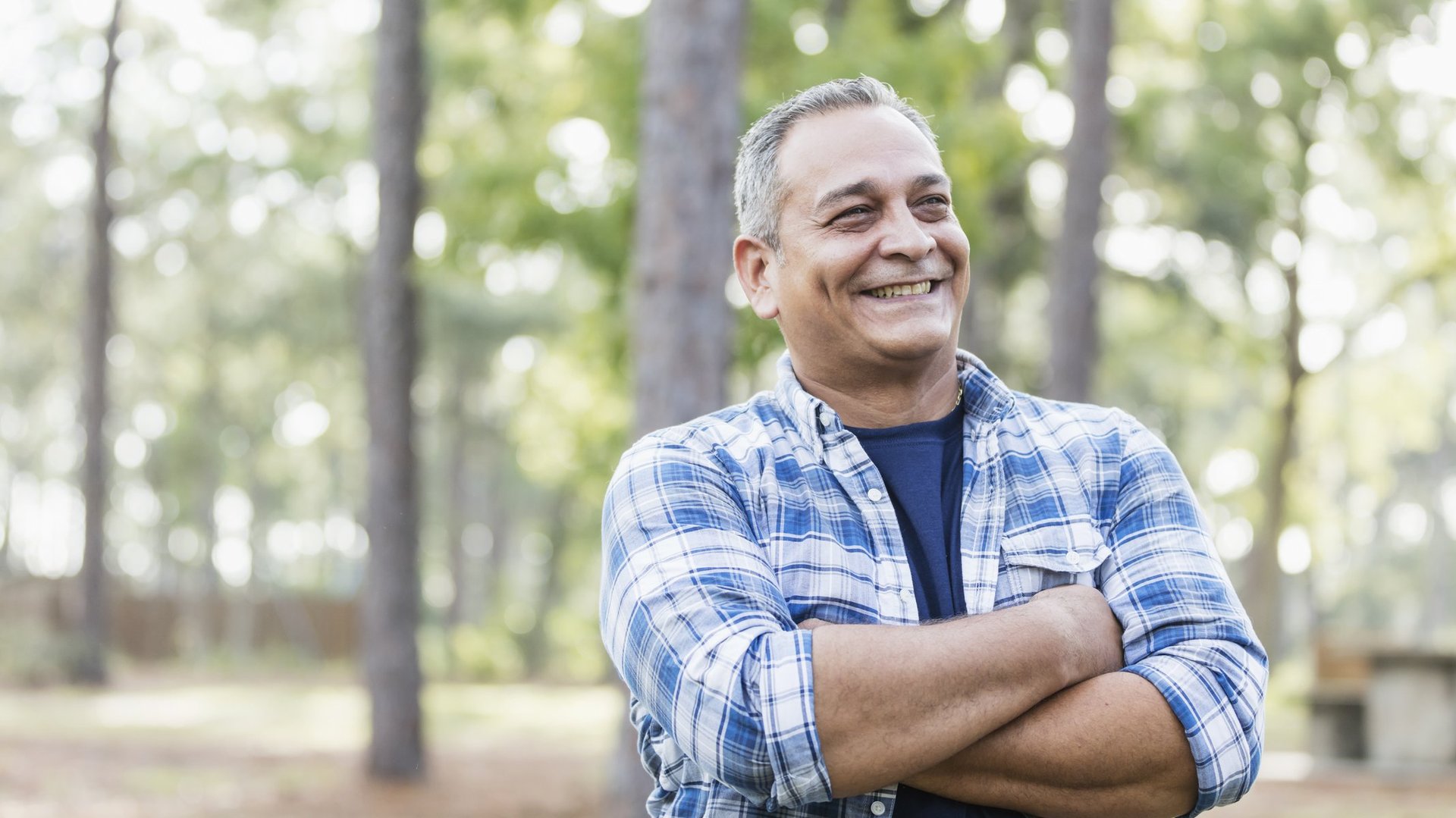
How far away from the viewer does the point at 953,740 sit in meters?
2.09

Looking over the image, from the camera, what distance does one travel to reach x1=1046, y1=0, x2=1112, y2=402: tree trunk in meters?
11.9

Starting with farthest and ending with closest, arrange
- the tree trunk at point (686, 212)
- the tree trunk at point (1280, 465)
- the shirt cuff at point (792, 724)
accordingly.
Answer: the tree trunk at point (1280, 465) < the tree trunk at point (686, 212) < the shirt cuff at point (792, 724)

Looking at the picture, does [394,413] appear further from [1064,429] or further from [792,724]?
[792,724]

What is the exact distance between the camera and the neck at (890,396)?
99.3 inches

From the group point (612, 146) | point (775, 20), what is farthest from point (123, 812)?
point (775, 20)

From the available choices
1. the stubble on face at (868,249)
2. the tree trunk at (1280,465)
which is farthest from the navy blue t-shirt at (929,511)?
the tree trunk at (1280,465)

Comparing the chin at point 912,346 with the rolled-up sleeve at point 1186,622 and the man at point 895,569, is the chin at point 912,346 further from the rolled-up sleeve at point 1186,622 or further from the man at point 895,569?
the rolled-up sleeve at point 1186,622

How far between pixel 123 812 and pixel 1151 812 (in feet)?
36.7

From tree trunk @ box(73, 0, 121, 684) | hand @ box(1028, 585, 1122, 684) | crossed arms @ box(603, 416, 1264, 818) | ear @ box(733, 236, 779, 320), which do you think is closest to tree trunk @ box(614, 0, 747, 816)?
ear @ box(733, 236, 779, 320)

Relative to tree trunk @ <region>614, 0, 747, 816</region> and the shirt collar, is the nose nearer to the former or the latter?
the shirt collar

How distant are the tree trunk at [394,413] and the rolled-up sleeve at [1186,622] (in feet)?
39.4

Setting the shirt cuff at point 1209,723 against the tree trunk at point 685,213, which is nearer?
the shirt cuff at point 1209,723

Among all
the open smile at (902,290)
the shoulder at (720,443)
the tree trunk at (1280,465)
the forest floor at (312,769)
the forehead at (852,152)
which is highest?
the forehead at (852,152)

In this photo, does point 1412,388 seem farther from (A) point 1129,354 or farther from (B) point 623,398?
(B) point 623,398
